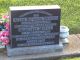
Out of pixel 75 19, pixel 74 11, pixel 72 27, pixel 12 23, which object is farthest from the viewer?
pixel 74 11

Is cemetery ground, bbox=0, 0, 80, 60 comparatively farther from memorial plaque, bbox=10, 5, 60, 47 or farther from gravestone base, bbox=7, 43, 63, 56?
memorial plaque, bbox=10, 5, 60, 47

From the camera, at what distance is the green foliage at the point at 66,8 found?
722 cm

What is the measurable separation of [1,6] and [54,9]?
3.07 metres

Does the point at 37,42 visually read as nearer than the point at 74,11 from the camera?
Yes

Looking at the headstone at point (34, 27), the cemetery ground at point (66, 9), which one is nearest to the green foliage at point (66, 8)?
the cemetery ground at point (66, 9)

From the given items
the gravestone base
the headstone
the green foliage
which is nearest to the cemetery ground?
the green foliage

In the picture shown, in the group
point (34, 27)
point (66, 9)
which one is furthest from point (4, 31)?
point (66, 9)

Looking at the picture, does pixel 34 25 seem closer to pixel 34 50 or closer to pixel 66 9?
pixel 34 50

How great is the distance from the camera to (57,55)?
5.67m

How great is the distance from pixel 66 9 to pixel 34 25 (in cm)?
286

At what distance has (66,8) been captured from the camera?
8.32m

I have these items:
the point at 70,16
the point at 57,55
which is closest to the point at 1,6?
the point at 70,16

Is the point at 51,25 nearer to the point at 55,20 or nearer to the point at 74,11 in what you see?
the point at 55,20

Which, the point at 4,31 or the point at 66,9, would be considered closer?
the point at 4,31
